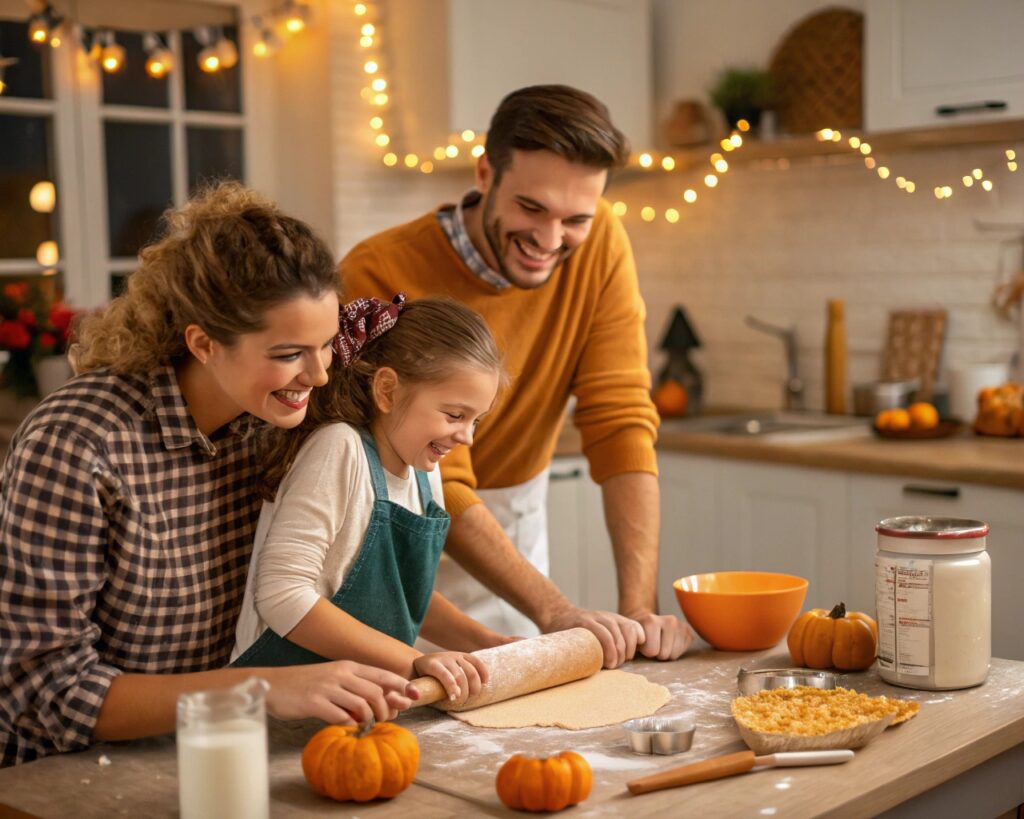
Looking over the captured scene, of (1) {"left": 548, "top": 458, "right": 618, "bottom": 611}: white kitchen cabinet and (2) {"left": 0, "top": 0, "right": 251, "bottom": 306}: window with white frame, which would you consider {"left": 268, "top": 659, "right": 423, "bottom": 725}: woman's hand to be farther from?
(2) {"left": 0, "top": 0, "right": 251, "bottom": 306}: window with white frame

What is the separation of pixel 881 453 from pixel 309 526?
224cm

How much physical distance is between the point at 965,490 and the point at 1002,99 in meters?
1.05

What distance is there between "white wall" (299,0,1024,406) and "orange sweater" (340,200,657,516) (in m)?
1.82

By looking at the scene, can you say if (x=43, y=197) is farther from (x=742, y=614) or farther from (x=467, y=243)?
(x=742, y=614)

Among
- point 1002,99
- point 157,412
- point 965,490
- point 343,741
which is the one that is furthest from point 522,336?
point 1002,99

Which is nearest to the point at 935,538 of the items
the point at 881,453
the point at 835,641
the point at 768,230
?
the point at 835,641

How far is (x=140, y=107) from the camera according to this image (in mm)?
4156

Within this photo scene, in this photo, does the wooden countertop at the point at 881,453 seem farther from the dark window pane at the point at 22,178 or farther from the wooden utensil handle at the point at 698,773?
the wooden utensil handle at the point at 698,773

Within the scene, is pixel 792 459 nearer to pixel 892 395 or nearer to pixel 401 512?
pixel 892 395

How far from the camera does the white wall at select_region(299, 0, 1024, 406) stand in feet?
13.0

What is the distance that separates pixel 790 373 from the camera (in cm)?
439

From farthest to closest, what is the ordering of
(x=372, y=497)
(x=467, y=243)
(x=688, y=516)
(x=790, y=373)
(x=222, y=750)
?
(x=790, y=373)
(x=688, y=516)
(x=467, y=243)
(x=372, y=497)
(x=222, y=750)

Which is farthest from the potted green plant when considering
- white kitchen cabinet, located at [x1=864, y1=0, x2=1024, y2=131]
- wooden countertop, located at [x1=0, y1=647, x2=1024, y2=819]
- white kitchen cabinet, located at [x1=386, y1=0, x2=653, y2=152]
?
wooden countertop, located at [x1=0, y1=647, x2=1024, y2=819]

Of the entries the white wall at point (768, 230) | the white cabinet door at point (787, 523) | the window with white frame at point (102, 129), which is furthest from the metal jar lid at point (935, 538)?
the window with white frame at point (102, 129)
